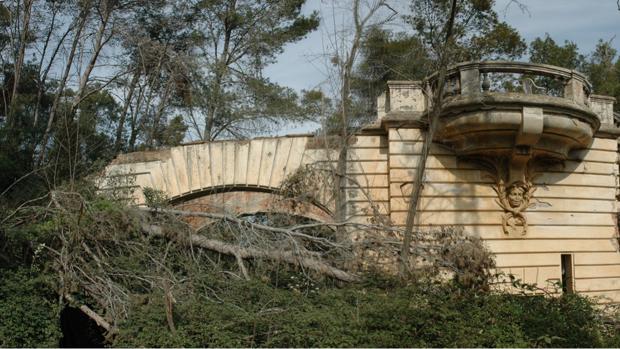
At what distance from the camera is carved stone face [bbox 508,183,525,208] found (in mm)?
12359

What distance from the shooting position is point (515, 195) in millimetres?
12398

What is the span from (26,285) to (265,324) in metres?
3.13

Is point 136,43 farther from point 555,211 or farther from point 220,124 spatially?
point 555,211

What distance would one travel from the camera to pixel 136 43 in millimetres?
14461

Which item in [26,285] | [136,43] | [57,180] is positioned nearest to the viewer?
[26,285]

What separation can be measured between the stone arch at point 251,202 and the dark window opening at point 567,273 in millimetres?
4479

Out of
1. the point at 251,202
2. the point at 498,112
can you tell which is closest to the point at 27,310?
the point at 251,202

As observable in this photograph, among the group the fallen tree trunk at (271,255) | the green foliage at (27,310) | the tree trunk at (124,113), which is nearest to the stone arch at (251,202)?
the fallen tree trunk at (271,255)

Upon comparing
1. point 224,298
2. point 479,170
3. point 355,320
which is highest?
point 479,170

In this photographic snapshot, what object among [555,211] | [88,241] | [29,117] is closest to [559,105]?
[555,211]

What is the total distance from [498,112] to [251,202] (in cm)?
483

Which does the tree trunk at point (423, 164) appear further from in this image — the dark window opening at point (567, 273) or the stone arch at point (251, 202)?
the dark window opening at point (567, 273)

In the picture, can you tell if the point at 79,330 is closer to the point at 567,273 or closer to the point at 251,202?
the point at 251,202

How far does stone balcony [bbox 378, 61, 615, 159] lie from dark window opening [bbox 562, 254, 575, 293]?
6.28 ft
